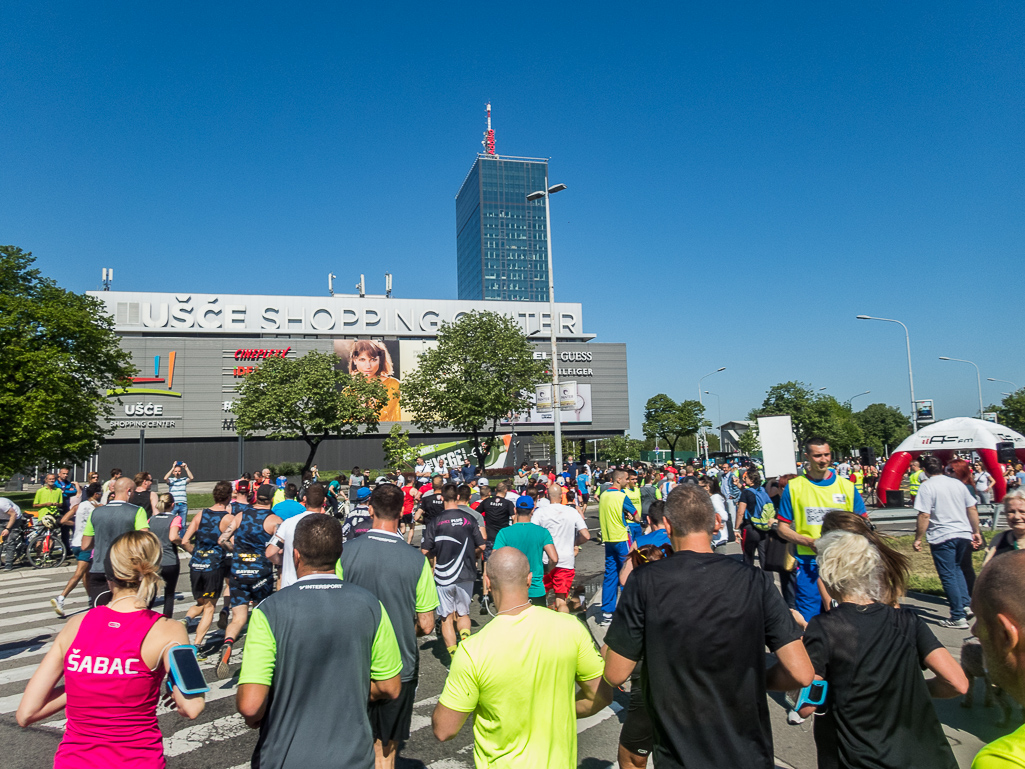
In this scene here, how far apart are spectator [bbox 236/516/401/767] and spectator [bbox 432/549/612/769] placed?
42 centimetres

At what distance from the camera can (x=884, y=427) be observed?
299ft

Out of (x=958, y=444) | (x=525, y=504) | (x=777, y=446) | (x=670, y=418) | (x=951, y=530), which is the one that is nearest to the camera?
(x=951, y=530)

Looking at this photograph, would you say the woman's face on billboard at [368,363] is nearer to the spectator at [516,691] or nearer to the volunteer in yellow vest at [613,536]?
the volunteer in yellow vest at [613,536]

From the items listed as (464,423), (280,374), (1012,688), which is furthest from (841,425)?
(1012,688)

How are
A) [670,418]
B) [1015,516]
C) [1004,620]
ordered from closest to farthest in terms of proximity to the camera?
[1004,620] < [1015,516] < [670,418]

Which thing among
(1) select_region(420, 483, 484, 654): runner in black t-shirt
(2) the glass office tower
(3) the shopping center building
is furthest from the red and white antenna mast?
(1) select_region(420, 483, 484, 654): runner in black t-shirt

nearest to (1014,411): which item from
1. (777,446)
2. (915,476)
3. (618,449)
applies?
(618,449)

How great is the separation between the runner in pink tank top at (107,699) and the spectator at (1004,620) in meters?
3.00

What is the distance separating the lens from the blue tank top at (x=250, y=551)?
6.88 meters

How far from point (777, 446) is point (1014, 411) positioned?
61.8 m

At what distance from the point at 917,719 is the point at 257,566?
20.0 ft

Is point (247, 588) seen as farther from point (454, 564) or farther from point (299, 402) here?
point (299, 402)

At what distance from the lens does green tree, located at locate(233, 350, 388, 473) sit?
39.8 meters

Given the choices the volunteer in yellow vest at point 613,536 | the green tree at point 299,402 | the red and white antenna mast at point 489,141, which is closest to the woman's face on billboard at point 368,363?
the green tree at point 299,402
